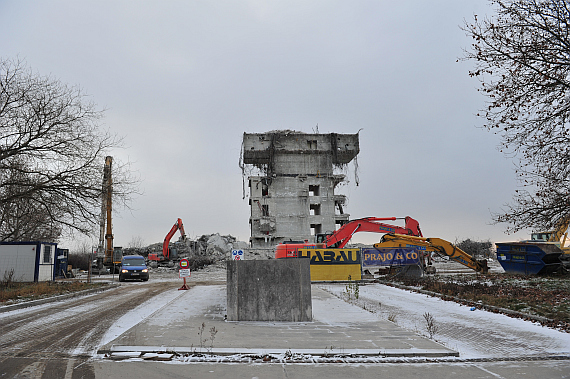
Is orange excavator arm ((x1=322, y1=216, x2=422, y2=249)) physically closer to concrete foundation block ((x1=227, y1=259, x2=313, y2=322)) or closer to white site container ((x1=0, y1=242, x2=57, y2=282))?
concrete foundation block ((x1=227, y1=259, x2=313, y2=322))

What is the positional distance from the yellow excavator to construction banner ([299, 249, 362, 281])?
1629 mm

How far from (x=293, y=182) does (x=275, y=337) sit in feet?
164

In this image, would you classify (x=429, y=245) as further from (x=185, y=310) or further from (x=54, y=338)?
(x=54, y=338)

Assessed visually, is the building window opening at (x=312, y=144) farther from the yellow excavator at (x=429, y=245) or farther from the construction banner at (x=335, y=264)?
the construction banner at (x=335, y=264)

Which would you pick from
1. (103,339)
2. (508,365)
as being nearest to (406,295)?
(508,365)

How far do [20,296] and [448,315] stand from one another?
15.1m

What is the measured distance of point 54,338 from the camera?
7.98 metres

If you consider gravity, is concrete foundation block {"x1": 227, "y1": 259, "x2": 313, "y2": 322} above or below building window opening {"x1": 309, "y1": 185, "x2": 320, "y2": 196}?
below

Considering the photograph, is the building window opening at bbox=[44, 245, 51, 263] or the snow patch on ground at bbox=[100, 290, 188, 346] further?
the building window opening at bbox=[44, 245, 51, 263]

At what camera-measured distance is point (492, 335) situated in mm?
8266

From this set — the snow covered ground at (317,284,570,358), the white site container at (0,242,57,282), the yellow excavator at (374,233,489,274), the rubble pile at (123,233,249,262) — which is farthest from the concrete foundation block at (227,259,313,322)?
the rubble pile at (123,233,249,262)

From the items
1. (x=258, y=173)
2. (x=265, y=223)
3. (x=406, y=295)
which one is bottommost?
(x=406, y=295)

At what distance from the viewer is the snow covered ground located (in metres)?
7.06

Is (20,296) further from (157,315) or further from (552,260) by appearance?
(552,260)
